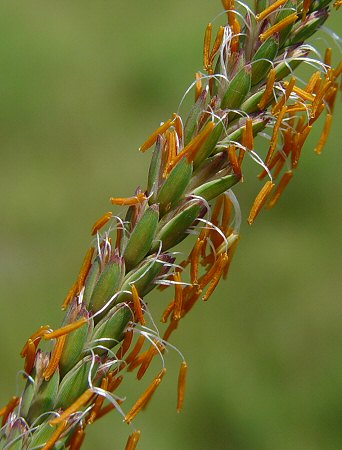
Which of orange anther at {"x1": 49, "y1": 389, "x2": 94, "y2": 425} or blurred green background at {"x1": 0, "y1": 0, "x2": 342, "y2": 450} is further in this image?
blurred green background at {"x1": 0, "y1": 0, "x2": 342, "y2": 450}

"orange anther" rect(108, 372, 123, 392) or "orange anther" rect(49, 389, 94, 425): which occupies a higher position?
"orange anther" rect(49, 389, 94, 425)

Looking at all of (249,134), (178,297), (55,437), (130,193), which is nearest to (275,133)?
(249,134)

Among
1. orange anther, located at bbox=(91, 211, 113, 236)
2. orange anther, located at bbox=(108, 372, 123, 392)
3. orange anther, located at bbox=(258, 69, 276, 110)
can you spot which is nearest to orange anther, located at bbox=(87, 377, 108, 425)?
orange anther, located at bbox=(108, 372, 123, 392)

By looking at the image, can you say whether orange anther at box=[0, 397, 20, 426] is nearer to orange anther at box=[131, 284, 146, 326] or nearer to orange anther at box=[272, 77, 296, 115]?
orange anther at box=[131, 284, 146, 326]

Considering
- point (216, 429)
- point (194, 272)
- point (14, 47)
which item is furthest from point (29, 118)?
point (194, 272)

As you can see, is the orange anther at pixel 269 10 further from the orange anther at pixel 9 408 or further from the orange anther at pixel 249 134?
the orange anther at pixel 9 408
